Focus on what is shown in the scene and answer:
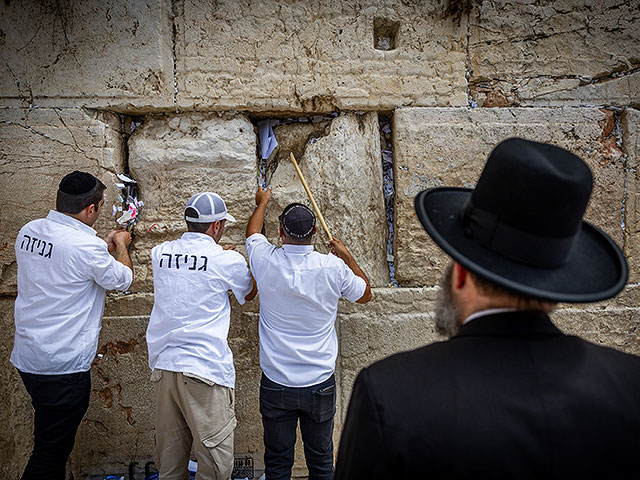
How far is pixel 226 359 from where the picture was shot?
2822 millimetres

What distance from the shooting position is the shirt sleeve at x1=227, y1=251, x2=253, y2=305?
2854mm

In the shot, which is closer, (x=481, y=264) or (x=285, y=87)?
(x=481, y=264)

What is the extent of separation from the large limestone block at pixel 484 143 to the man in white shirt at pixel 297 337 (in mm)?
1098

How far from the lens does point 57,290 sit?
271 cm

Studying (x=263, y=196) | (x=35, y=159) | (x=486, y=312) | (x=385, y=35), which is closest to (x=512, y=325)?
(x=486, y=312)

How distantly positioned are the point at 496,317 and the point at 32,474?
115 inches

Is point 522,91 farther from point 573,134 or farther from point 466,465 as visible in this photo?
point 466,465

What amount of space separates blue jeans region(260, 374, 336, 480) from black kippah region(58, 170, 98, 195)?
164 cm

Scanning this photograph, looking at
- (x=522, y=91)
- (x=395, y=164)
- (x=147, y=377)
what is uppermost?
(x=522, y=91)

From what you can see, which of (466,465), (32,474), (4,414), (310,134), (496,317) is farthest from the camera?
(310,134)

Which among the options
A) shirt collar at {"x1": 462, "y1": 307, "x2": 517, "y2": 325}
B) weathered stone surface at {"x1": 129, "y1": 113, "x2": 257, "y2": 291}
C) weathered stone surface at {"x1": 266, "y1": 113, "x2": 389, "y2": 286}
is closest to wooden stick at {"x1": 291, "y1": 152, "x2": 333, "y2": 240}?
weathered stone surface at {"x1": 266, "y1": 113, "x2": 389, "y2": 286}

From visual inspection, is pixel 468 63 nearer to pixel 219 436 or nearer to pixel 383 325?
pixel 383 325

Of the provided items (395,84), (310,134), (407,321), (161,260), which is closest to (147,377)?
(161,260)

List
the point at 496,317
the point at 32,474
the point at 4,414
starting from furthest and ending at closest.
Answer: the point at 4,414
the point at 32,474
the point at 496,317
